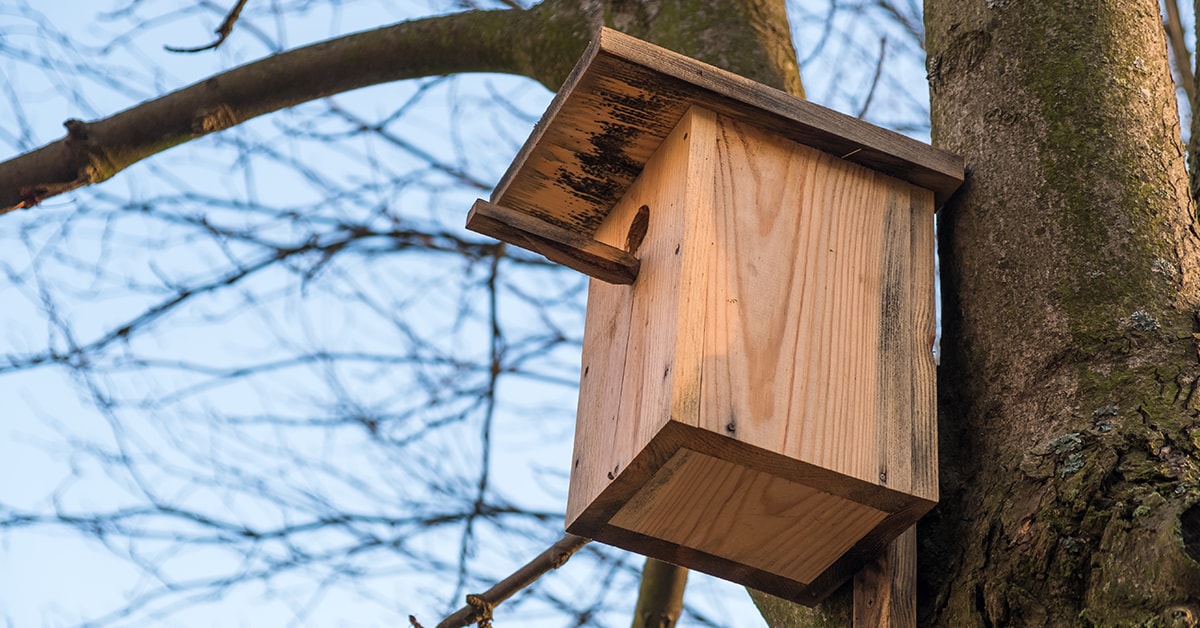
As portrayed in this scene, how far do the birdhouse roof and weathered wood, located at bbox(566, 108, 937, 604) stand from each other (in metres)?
0.03

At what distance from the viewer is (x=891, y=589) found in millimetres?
1741

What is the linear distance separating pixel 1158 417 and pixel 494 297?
2.52m

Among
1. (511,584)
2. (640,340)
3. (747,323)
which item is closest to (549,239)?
(640,340)

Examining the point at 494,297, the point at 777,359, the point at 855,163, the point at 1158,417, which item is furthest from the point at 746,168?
the point at 494,297

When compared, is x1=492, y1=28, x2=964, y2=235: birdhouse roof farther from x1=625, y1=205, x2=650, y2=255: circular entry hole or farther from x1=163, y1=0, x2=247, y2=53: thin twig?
x1=163, y1=0, x2=247, y2=53: thin twig

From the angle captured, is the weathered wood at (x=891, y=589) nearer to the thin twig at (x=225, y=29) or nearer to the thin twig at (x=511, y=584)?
the thin twig at (x=511, y=584)

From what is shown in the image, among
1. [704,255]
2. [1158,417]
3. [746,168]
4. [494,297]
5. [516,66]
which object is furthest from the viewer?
[494,297]

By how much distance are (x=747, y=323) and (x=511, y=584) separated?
1.04m

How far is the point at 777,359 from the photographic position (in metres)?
1.70

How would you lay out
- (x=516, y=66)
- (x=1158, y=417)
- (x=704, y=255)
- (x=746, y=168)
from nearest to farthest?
(x=1158, y=417) < (x=704, y=255) < (x=746, y=168) < (x=516, y=66)

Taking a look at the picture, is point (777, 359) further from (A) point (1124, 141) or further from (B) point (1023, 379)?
(A) point (1124, 141)

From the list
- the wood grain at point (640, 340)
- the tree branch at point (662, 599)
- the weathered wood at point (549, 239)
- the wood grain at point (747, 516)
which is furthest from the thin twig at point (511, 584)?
the weathered wood at point (549, 239)

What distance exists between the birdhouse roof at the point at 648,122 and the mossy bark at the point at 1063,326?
0.14 m

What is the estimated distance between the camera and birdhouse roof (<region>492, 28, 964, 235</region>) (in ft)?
6.15
